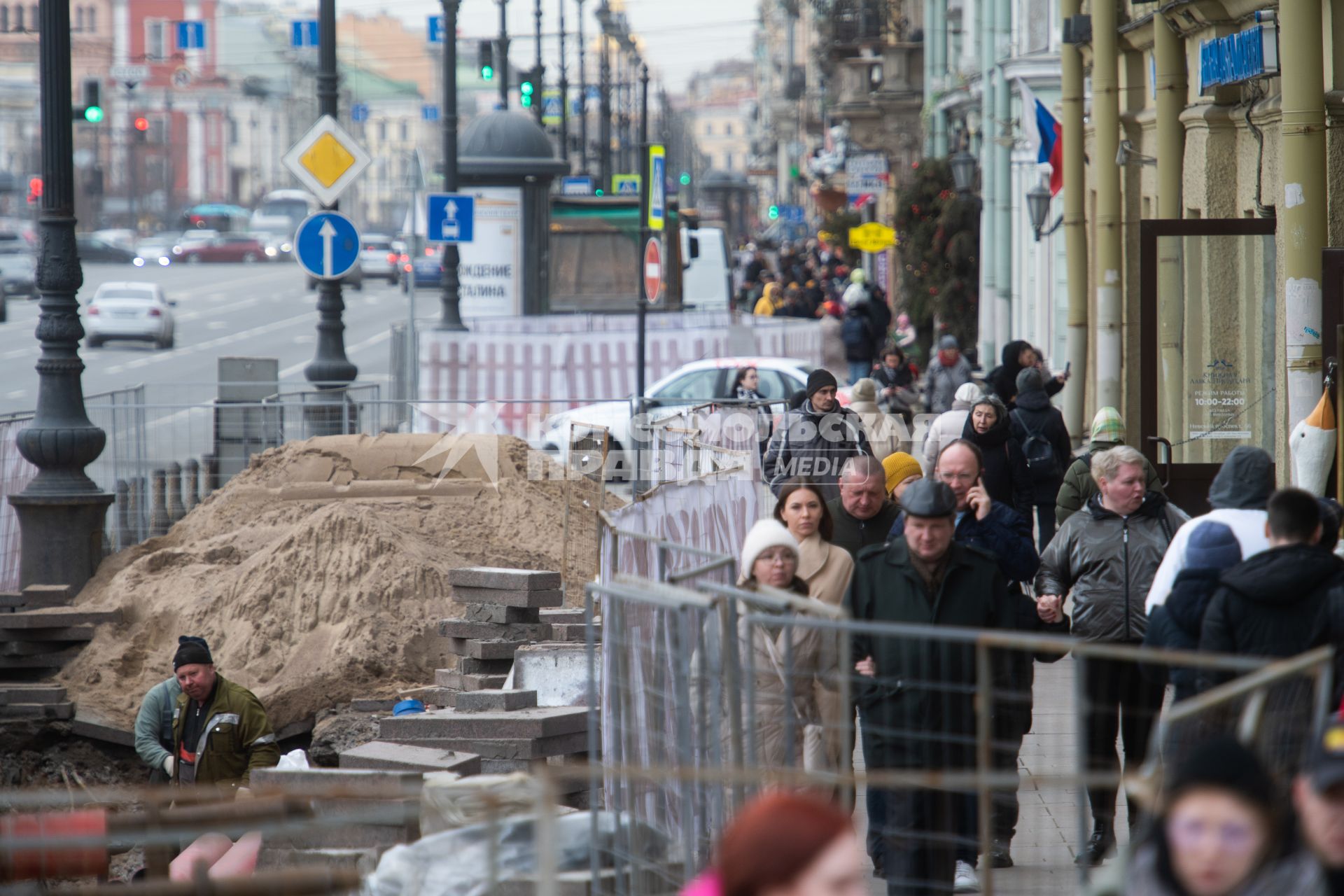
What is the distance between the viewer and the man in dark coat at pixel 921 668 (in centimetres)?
636

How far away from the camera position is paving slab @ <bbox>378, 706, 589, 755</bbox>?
8305 millimetres

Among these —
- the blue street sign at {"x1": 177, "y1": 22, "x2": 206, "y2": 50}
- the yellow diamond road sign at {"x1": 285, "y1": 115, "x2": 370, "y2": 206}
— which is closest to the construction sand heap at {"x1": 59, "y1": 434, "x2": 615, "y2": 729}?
the yellow diamond road sign at {"x1": 285, "y1": 115, "x2": 370, "y2": 206}

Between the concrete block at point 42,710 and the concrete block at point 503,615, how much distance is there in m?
2.73

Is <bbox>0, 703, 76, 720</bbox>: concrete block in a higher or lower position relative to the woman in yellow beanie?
lower

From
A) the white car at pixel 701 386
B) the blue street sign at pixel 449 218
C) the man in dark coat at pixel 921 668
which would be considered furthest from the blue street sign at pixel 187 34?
the man in dark coat at pixel 921 668

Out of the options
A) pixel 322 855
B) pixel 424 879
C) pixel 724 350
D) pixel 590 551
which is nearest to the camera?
pixel 424 879

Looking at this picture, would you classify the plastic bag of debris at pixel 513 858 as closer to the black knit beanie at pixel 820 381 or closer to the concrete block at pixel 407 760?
the concrete block at pixel 407 760

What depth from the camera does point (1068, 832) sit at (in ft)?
25.2

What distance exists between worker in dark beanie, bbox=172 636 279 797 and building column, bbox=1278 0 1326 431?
20.2 ft

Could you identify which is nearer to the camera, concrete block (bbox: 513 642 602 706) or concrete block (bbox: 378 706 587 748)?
concrete block (bbox: 378 706 587 748)

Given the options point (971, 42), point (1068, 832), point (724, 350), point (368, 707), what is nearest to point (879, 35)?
point (971, 42)

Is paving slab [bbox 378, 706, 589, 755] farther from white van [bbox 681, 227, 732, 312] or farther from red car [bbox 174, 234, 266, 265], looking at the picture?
red car [bbox 174, 234, 266, 265]

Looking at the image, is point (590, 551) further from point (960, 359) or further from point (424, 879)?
point (424, 879)

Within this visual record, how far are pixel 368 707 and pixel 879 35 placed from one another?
32566mm
